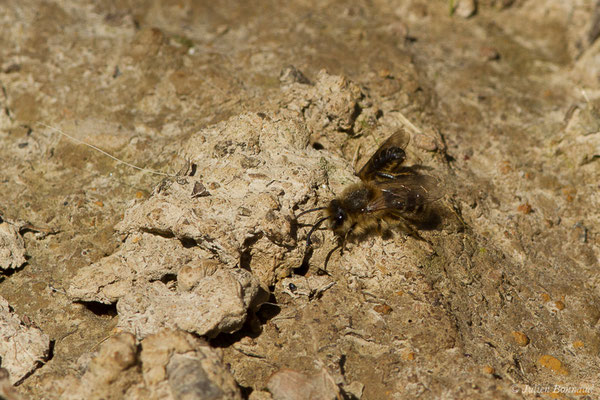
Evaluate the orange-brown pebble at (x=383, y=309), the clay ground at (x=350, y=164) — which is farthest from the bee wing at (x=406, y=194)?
the orange-brown pebble at (x=383, y=309)

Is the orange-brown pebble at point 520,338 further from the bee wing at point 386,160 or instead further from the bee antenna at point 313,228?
the bee antenna at point 313,228

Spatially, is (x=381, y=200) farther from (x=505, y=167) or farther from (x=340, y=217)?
(x=505, y=167)

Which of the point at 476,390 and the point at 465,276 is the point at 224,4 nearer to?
the point at 465,276

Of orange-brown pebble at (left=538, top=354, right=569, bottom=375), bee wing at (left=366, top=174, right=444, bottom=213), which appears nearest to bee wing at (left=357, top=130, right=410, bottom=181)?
bee wing at (left=366, top=174, right=444, bottom=213)

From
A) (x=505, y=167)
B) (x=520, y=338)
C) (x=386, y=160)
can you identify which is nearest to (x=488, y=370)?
(x=520, y=338)

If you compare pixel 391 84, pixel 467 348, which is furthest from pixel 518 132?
pixel 467 348
